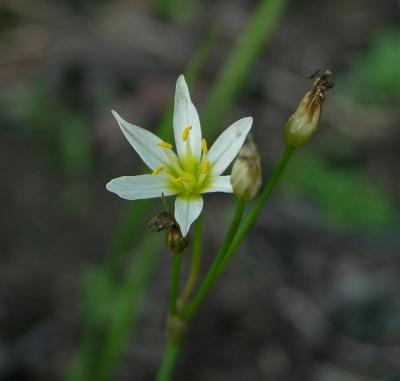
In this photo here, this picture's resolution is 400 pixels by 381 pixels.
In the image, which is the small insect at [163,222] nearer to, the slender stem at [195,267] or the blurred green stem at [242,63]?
the slender stem at [195,267]

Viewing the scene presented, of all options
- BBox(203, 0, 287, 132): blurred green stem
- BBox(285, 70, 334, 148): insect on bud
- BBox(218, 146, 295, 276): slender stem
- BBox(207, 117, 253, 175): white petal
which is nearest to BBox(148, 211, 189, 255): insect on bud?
BBox(218, 146, 295, 276): slender stem

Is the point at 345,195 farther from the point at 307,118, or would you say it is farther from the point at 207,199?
the point at 307,118

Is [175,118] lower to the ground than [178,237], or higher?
higher

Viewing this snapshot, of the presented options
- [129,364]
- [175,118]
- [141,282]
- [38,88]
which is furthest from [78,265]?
[175,118]

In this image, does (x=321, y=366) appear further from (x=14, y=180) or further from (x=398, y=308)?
(x=14, y=180)

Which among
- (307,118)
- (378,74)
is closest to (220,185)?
(307,118)

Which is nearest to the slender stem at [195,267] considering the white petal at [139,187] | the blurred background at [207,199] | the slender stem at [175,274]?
the slender stem at [175,274]
